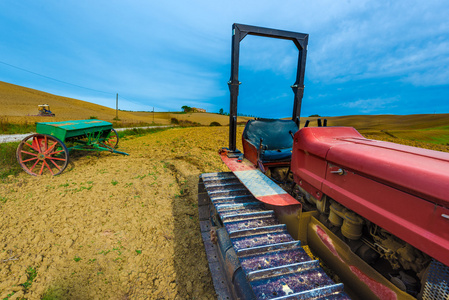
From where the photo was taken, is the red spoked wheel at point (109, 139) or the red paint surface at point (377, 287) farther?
the red spoked wheel at point (109, 139)

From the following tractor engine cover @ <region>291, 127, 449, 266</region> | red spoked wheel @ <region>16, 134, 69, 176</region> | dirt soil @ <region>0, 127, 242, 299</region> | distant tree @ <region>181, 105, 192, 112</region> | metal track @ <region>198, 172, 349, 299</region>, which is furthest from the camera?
distant tree @ <region>181, 105, 192, 112</region>

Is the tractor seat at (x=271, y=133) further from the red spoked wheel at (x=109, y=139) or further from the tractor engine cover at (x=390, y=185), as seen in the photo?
the red spoked wheel at (x=109, y=139)

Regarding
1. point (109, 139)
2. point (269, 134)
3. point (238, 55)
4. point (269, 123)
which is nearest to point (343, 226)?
point (269, 134)

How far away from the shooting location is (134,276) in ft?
8.70

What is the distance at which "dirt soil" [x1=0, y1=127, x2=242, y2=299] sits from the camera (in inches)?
98.3

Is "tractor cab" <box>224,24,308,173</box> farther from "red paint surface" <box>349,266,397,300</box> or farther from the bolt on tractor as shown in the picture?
"red paint surface" <box>349,266,397,300</box>

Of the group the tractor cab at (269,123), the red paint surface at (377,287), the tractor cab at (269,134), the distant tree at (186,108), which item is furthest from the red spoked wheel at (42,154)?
the distant tree at (186,108)

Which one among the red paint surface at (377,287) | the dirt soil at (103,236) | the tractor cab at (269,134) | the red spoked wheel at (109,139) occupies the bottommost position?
the dirt soil at (103,236)

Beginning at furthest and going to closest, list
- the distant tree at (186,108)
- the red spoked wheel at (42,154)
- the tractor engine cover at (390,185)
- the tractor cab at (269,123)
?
the distant tree at (186,108) → the red spoked wheel at (42,154) → the tractor cab at (269,123) → the tractor engine cover at (390,185)

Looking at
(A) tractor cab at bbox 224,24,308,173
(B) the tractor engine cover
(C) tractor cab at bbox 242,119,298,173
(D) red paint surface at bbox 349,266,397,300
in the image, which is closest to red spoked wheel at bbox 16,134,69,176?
(A) tractor cab at bbox 224,24,308,173

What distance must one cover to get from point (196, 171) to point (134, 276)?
12.5 feet

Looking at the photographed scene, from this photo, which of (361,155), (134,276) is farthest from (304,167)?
(134,276)

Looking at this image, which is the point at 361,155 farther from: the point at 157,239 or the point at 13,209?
the point at 13,209

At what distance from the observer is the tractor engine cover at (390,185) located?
112cm
